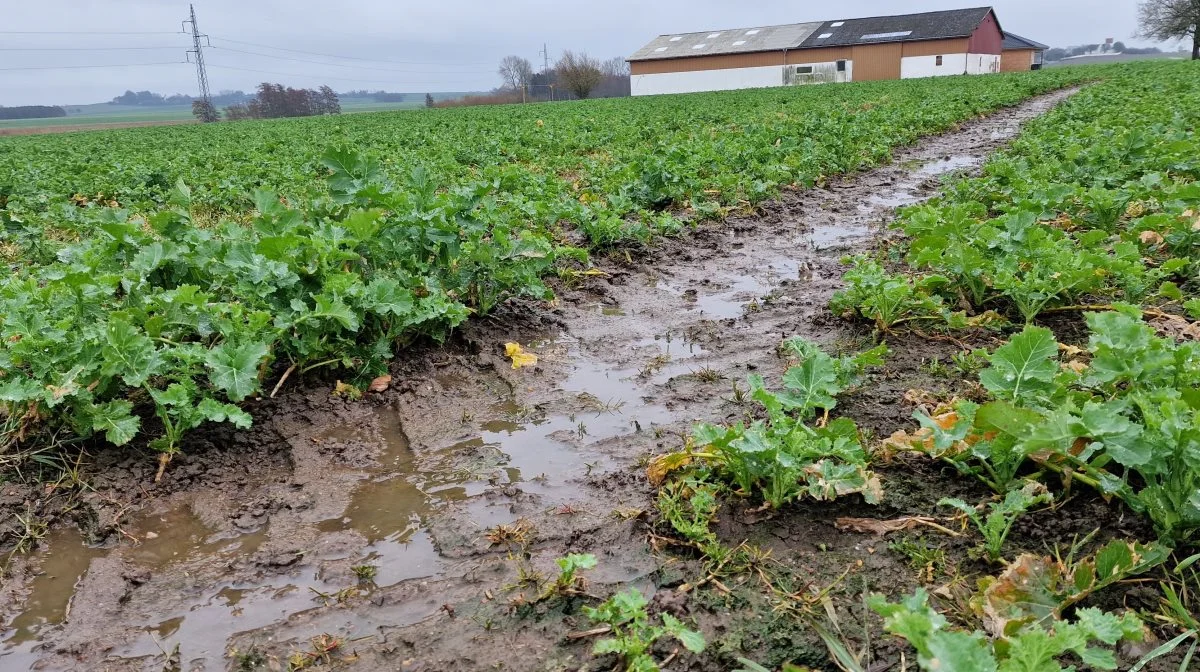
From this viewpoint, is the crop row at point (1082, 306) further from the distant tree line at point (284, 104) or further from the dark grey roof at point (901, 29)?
the distant tree line at point (284, 104)

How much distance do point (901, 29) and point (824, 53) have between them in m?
6.41

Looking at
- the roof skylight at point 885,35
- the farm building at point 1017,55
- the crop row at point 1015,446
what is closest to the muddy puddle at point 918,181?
the crop row at point 1015,446

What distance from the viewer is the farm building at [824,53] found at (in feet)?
185

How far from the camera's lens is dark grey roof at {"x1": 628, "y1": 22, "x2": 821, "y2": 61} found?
205ft

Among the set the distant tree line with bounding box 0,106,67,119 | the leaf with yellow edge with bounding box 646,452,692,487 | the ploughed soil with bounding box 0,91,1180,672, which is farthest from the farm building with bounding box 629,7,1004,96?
the distant tree line with bounding box 0,106,67,119

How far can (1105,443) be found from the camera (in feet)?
7.35

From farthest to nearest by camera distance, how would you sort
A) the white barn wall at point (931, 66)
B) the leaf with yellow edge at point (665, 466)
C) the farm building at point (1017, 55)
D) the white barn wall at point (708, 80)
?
1. the farm building at point (1017, 55)
2. the white barn wall at point (708, 80)
3. the white barn wall at point (931, 66)
4. the leaf with yellow edge at point (665, 466)

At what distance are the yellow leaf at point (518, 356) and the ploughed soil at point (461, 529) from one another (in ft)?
0.22

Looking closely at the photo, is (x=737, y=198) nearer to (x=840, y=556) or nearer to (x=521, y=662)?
(x=840, y=556)

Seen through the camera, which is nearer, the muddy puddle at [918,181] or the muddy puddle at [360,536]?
the muddy puddle at [360,536]

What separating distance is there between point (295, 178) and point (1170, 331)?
37.8ft

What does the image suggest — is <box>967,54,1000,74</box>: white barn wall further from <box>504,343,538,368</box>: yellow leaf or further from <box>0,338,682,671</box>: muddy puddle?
<box>0,338,682,671</box>: muddy puddle

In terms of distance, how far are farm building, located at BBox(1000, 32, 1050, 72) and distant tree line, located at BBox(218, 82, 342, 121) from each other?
64929mm

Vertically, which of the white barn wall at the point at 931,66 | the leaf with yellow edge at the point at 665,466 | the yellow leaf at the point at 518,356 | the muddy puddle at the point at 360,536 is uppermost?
the white barn wall at the point at 931,66
